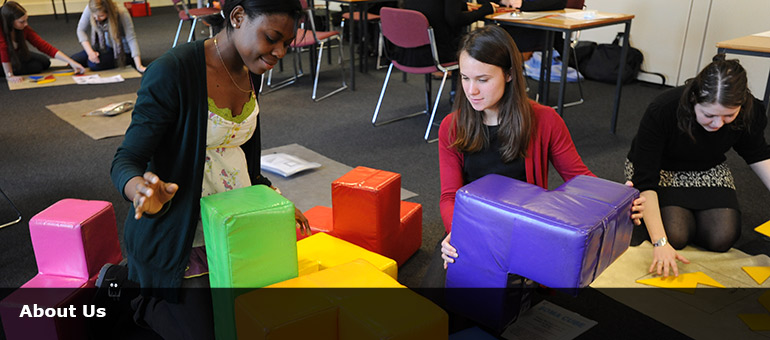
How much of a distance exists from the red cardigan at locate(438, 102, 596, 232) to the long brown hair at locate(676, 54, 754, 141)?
0.70 meters

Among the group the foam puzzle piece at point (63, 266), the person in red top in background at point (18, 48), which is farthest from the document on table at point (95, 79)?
the foam puzzle piece at point (63, 266)

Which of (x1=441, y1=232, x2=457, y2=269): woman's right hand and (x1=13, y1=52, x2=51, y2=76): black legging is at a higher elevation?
(x1=441, y1=232, x2=457, y2=269): woman's right hand

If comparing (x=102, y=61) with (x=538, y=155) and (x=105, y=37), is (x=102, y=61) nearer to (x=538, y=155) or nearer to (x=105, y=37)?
(x=105, y=37)

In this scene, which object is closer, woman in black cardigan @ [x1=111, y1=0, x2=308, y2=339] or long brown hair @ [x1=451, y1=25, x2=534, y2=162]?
woman in black cardigan @ [x1=111, y1=0, x2=308, y2=339]

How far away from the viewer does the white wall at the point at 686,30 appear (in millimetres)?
4945

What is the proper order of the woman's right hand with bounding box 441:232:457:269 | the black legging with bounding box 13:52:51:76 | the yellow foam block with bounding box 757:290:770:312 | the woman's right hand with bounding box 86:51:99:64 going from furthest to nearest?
the woman's right hand with bounding box 86:51:99:64 < the black legging with bounding box 13:52:51:76 < the yellow foam block with bounding box 757:290:770:312 < the woman's right hand with bounding box 441:232:457:269

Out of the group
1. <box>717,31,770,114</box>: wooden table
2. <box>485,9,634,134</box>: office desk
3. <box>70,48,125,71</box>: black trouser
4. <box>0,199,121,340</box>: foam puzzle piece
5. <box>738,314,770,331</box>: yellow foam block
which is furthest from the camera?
<box>70,48,125,71</box>: black trouser

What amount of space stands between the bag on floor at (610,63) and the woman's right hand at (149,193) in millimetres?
5074

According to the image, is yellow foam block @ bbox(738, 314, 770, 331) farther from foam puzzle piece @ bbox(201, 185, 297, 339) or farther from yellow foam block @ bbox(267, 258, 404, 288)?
foam puzzle piece @ bbox(201, 185, 297, 339)

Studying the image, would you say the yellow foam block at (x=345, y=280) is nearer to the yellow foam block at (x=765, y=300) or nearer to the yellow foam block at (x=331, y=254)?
the yellow foam block at (x=331, y=254)

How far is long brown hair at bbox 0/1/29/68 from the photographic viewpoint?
5324 millimetres

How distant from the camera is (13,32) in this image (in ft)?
Result: 18.2

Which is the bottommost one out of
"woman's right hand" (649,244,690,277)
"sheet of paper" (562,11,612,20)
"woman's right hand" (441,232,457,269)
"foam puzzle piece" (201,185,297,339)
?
"woman's right hand" (649,244,690,277)

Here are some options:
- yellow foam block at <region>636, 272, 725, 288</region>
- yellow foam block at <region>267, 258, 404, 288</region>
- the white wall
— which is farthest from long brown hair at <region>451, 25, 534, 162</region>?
the white wall
